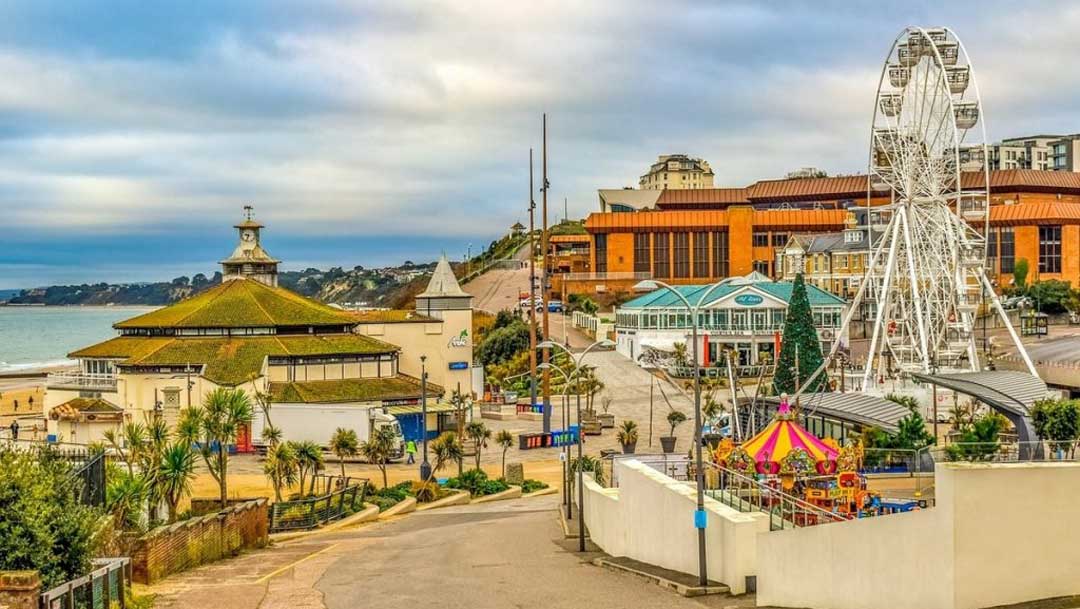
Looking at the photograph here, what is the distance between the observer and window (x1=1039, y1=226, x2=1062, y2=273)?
137 m

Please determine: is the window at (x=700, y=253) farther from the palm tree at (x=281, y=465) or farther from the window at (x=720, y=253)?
the palm tree at (x=281, y=465)

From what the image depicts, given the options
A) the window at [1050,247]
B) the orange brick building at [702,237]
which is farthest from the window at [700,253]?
the window at [1050,247]

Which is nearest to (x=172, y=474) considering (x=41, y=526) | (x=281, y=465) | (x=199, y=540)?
(x=199, y=540)

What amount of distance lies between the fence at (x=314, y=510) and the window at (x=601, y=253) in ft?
332

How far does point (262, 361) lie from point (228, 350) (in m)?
3.29

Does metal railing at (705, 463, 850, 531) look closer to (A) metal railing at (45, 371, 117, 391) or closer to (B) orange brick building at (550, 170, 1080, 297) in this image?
(A) metal railing at (45, 371, 117, 391)

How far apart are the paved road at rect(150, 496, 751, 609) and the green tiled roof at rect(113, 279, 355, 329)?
131 feet

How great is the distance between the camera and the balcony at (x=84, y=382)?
3041 inches

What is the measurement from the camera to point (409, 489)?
5478cm

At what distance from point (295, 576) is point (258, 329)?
50.4 m

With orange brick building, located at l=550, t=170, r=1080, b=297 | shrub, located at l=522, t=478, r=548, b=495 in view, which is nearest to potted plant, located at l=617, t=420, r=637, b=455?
shrub, located at l=522, t=478, r=548, b=495

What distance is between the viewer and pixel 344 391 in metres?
73.9

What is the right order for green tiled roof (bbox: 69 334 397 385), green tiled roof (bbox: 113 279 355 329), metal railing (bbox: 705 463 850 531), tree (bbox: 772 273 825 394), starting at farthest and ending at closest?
1. green tiled roof (bbox: 113 279 355 329)
2. green tiled roof (bbox: 69 334 397 385)
3. tree (bbox: 772 273 825 394)
4. metal railing (bbox: 705 463 850 531)

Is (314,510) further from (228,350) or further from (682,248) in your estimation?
(682,248)
